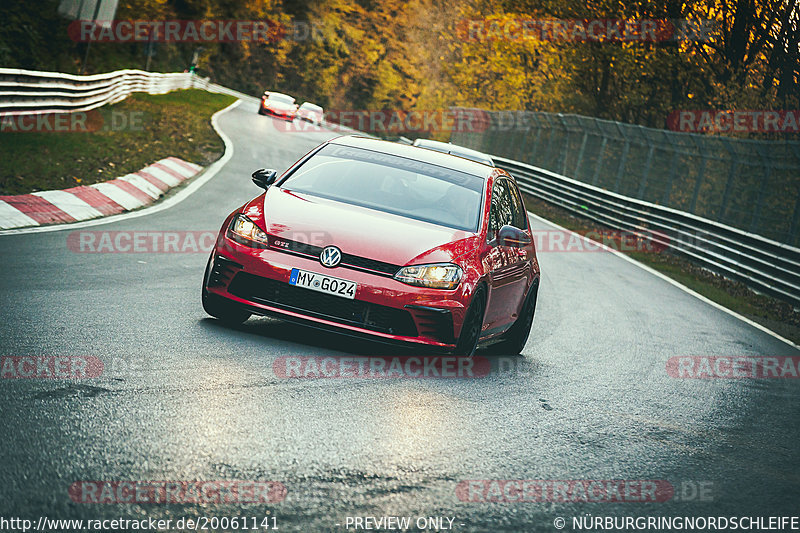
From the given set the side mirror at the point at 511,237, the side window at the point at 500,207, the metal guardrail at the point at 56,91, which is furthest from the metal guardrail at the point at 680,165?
the metal guardrail at the point at 56,91

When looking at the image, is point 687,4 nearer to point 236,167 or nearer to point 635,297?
point 236,167

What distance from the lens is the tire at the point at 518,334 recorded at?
8953 millimetres

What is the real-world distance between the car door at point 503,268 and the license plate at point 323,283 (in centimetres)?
128

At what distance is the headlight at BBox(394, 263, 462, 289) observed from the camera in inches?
279

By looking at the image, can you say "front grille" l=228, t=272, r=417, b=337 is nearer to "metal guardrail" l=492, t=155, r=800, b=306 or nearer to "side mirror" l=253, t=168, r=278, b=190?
"side mirror" l=253, t=168, r=278, b=190

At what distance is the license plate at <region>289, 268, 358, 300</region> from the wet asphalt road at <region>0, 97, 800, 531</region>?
0.50 metres

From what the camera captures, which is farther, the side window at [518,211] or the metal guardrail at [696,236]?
the metal guardrail at [696,236]

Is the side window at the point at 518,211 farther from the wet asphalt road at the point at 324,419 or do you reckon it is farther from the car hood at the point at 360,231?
the car hood at the point at 360,231

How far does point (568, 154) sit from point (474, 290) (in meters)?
26.0

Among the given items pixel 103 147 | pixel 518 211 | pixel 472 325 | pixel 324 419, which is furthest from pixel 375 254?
pixel 103 147

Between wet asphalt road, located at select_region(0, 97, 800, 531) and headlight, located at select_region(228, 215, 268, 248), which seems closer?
wet asphalt road, located at select_region(0, 97, 800, 531)

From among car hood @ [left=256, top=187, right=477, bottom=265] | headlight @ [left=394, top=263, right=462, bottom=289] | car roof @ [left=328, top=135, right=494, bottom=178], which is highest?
car roof @ [left=328, top=135, right=494, bottom=178]

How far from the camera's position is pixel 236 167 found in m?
22.5

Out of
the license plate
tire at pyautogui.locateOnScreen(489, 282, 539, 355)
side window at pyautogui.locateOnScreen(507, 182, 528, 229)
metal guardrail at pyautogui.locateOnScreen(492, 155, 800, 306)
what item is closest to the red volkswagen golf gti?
the license plate
